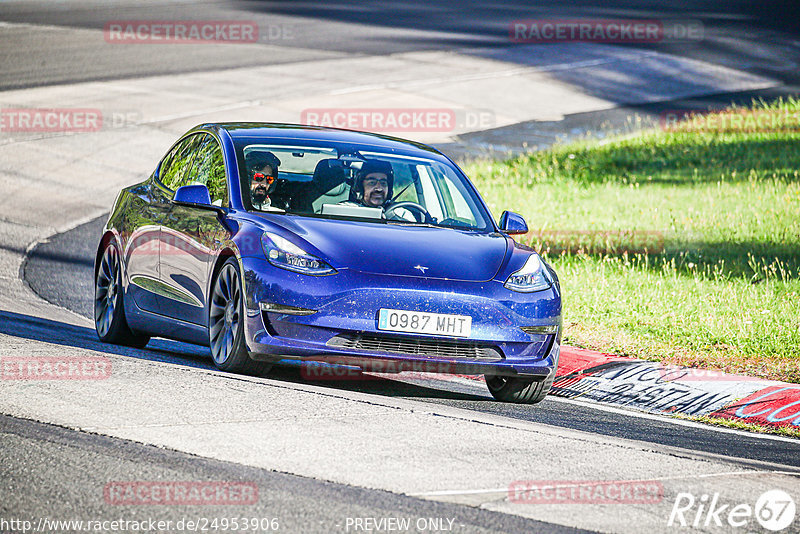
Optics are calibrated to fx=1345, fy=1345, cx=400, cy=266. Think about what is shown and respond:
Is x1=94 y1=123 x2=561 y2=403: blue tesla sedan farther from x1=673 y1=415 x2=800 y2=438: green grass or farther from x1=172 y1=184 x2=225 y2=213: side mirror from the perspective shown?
x1=673 y1=415 x2=800 y2=438: green grass

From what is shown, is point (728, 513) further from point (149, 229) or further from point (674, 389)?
point (149, 229)

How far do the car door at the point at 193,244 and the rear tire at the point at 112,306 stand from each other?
A: 2.60 feet

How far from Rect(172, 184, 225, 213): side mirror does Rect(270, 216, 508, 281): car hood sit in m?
0.53

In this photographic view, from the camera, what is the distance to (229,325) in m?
8.07

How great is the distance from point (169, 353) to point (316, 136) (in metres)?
1.92

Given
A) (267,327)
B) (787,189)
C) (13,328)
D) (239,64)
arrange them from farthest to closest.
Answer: (239,64) → (787,189) → (13,328) → (267,327)

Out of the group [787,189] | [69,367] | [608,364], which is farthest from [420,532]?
[787,189]

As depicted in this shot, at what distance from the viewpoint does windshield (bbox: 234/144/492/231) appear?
8625 millimetres

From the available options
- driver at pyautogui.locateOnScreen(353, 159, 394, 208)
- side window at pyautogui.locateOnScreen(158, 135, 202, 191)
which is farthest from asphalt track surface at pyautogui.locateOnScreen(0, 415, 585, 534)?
side window at pyautogui.locateOnScreen(158, 135, 202, 191)

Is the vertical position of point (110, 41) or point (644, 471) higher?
point (110, 41)

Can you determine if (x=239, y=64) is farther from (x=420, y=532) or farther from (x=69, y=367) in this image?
(x=420, y=532)

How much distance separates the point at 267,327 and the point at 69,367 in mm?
1187

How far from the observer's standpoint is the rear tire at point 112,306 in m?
9.71

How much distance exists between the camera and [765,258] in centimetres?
1480
